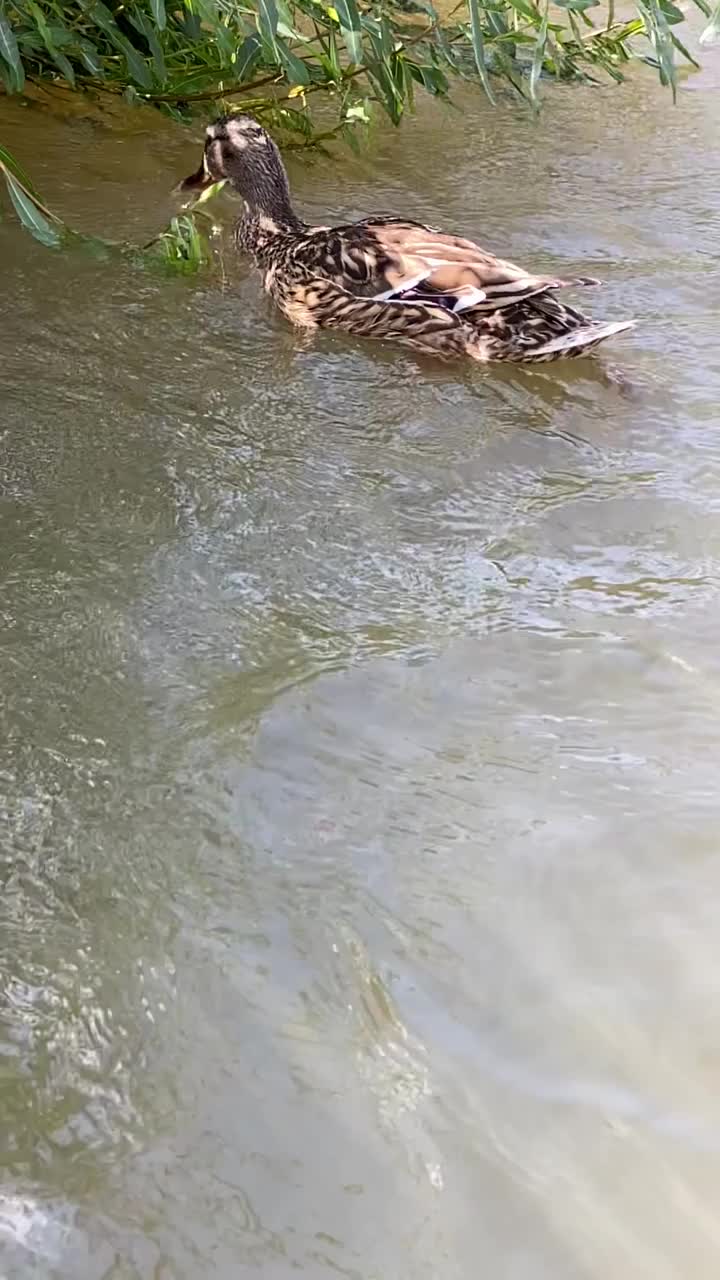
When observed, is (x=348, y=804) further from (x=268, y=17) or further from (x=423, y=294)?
(x=423, y=294)

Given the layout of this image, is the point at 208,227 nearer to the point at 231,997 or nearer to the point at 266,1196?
the point at 231,997

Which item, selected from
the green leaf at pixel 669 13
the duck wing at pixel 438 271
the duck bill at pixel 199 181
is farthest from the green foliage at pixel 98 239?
the green leaf at pixel 669 13

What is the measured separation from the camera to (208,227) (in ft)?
20.5

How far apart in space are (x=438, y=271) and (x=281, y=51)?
1.01 meters

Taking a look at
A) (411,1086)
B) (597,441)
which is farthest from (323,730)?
(597,441)

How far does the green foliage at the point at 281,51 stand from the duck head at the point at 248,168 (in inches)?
11.7

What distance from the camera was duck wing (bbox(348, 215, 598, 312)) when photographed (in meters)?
4.83

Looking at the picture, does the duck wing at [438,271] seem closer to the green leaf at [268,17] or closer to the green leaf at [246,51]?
the green leaf at [246,51]

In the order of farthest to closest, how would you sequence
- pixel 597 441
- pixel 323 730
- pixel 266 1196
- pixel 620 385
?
pixel 620 385 < pixel 597 441 < pixel 323 730 < pixel 266 1196

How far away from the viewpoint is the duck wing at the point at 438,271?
483 centimetres

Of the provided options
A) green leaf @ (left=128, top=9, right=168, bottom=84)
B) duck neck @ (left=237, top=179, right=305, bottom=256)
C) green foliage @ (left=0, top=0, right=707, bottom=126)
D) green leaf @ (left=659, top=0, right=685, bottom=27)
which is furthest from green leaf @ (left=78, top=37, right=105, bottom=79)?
green leaf @ (left=659, top=0, right=685, bottom=27)

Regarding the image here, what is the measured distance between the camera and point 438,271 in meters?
4.96

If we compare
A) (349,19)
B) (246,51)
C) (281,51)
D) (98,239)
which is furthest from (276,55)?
(246,51)

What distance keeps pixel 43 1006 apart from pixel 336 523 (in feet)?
6.27
